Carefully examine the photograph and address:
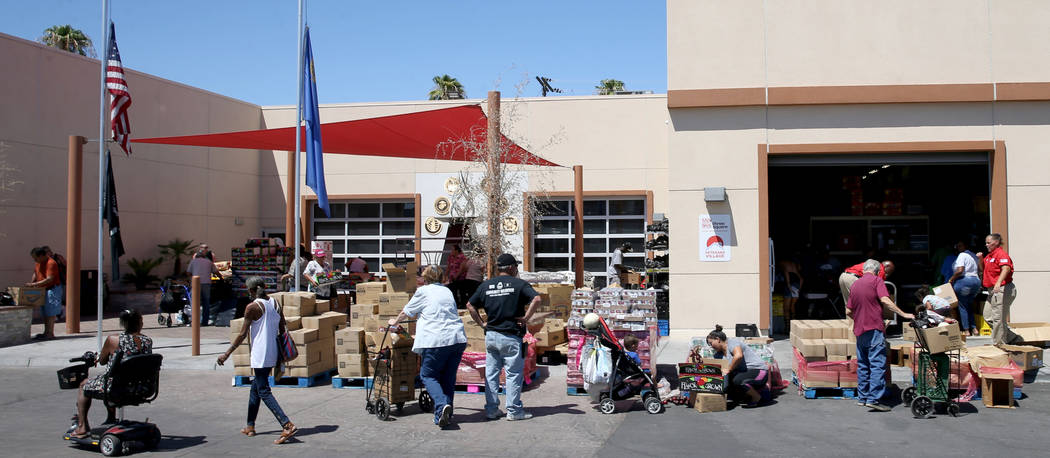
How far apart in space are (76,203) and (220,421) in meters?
8.40

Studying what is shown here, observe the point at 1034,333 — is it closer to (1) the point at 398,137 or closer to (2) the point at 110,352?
(1) the point at 398,137

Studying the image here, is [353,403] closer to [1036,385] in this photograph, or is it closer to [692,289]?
[692,289]

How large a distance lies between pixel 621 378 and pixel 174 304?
11672mm

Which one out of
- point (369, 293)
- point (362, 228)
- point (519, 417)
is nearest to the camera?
point (519, 417)

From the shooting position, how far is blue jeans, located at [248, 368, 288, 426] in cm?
720

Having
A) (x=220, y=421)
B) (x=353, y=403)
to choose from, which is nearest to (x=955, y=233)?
(x=353, y=403)

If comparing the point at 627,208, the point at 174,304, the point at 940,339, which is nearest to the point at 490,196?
the point at 940,339

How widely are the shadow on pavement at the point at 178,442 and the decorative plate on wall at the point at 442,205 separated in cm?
1393

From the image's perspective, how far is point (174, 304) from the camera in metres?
16.6

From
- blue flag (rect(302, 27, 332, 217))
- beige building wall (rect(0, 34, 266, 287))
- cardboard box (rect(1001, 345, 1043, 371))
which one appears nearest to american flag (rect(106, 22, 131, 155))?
blue flag (rect(302, 27, 332, 217))

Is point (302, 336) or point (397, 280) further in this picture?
point (397, 280)

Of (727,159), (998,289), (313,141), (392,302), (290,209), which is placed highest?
(313,141)

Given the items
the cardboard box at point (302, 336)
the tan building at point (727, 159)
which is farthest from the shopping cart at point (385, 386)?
the tan building at point (727, 159)

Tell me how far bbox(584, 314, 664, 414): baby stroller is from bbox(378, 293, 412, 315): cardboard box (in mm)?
3115
